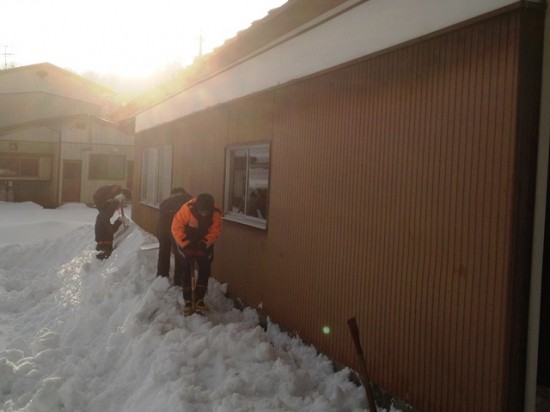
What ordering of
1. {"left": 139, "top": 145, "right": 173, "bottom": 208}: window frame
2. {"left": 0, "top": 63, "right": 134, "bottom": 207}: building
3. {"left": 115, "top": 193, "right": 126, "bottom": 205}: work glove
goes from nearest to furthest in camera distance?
{"left": 115, "top": 193, "right": 126, "bottom": 205}: work glove → {"left": 139, "top": 145, "right": 173, "bottom": 208}: window frame → {"left": 0, "top": 63, "right": 134, "bottom": 207}: building

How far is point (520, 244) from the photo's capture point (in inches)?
123

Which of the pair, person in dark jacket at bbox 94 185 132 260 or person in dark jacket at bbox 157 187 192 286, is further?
person in dark jacket at bbox 94 185 132 260

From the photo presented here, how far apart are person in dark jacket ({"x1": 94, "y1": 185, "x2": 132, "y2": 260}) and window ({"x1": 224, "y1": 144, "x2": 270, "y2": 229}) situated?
147 inches

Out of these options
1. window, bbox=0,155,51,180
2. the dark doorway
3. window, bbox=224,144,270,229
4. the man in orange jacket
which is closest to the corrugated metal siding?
window, bbox=224,144,270,229

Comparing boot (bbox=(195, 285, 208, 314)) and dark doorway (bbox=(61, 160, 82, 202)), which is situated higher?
dark doorway (bbox=(61, 160, 82, 202))

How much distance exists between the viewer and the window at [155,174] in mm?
11438

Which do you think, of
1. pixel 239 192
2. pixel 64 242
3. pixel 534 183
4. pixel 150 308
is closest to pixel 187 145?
pixel 239 192

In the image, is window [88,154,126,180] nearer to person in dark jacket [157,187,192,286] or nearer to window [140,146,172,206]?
window [140,146,172,206]

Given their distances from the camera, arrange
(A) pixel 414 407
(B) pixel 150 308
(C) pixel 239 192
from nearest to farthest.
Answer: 1. (A) pixel 414 407
2. (B) pixel 150 308
3. (C) pixel 239 192

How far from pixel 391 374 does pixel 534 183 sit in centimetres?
191

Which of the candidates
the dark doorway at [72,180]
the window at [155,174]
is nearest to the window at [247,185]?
the window at [155,174]

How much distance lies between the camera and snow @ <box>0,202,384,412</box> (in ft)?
13.9

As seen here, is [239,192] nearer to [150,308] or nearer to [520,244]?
[150,308]

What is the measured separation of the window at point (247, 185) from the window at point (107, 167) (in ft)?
77.6
